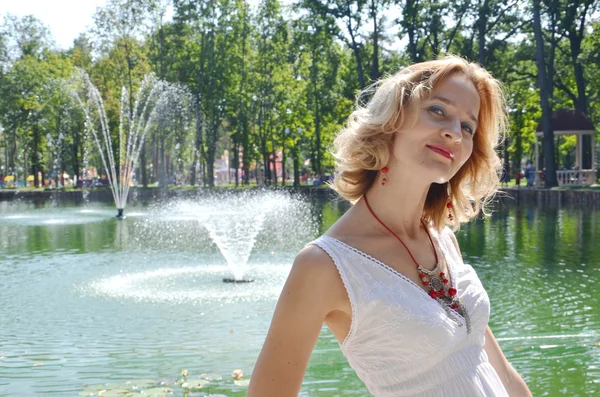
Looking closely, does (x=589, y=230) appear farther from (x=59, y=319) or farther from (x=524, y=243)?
(x=59, y=319)

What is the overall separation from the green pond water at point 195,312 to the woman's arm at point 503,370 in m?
3.28

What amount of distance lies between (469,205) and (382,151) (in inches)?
19.9

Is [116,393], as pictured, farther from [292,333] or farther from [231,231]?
[231,231]

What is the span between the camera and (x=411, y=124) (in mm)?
1771

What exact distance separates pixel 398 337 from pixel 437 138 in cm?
46

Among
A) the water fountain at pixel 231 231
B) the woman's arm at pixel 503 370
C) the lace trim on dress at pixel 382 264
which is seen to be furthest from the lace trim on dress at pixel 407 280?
the water fountain at pixel 231 231

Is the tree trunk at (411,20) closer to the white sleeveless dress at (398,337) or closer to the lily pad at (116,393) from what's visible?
the lily pad at (116,393)

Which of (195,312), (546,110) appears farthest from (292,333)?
(546,110)

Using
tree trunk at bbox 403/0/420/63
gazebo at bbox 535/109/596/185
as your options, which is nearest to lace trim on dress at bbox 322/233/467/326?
gazebo at bbox 535/109/596/185

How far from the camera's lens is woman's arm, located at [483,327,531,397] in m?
1.99

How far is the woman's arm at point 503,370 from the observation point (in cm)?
199

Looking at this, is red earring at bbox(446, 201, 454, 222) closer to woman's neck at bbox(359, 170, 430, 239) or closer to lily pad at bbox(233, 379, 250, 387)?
woman's neck at bbox(359, 170, 430, 239)

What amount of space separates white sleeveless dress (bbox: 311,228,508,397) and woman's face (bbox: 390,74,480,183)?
0.25 metres

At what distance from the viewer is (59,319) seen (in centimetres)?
894
